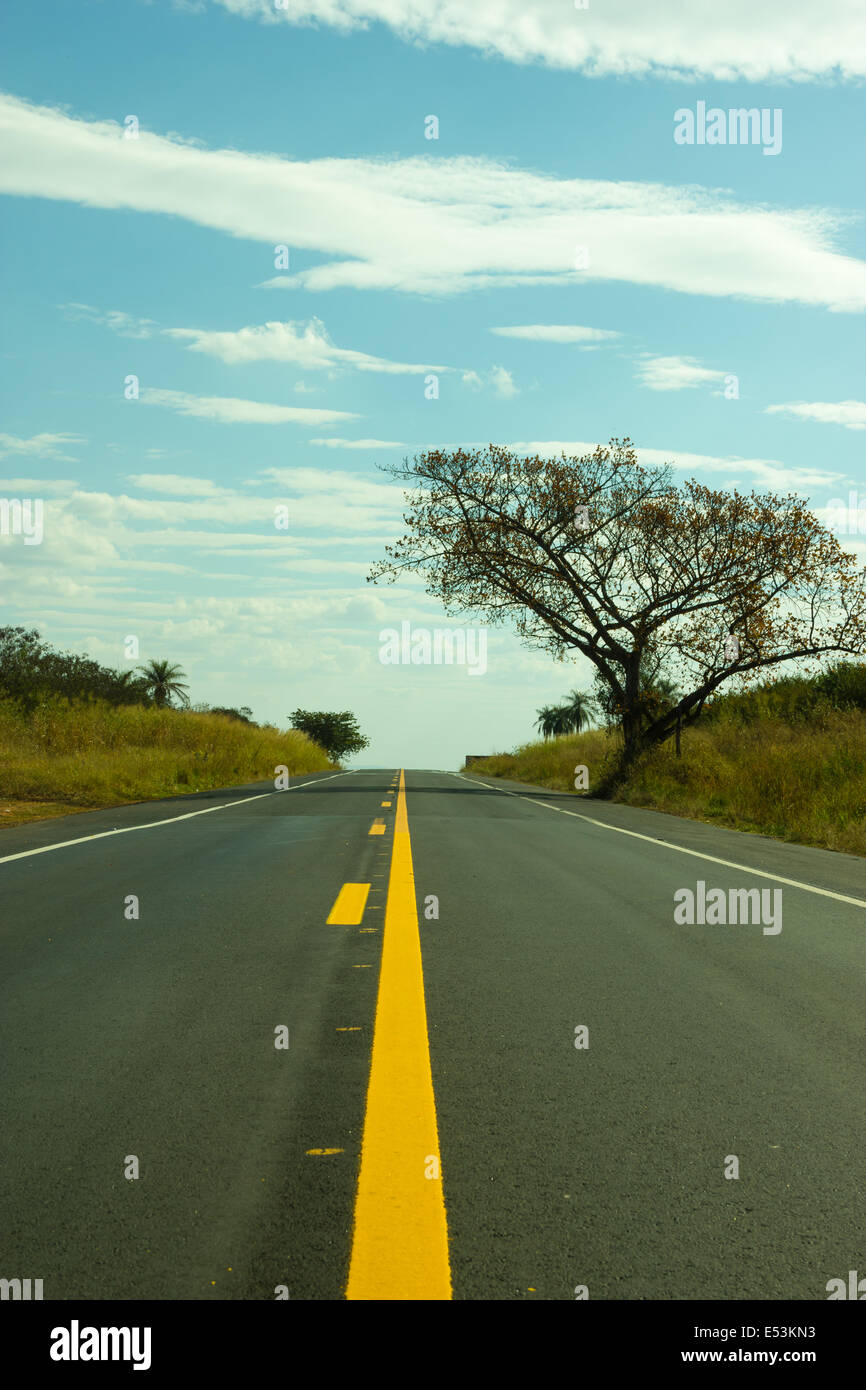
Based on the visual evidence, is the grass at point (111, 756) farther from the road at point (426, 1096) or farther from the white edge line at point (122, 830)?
the road at point (426, 1096)

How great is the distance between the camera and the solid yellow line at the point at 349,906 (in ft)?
23.7

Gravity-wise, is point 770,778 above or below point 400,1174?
above

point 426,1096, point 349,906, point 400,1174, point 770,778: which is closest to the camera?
point 400,1174

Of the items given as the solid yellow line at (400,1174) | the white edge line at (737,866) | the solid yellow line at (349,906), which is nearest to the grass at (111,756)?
the white edge line at (737,866)

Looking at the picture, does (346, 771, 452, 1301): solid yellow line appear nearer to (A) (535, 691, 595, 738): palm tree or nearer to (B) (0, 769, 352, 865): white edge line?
(B) (0, 769, 352, 865): white edge line

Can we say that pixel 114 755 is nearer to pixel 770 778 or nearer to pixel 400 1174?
pixel 770 778

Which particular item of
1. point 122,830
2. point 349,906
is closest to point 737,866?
point 349,906

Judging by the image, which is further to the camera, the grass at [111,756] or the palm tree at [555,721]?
the palm tree at [555,721]

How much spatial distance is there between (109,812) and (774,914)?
521 inches

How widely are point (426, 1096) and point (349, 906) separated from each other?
13.5ft

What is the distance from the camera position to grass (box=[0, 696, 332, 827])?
2216 centimetres

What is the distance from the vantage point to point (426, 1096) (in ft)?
12.4

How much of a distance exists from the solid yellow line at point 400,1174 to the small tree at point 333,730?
311 feet

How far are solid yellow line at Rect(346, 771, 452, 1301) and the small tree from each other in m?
94.8
